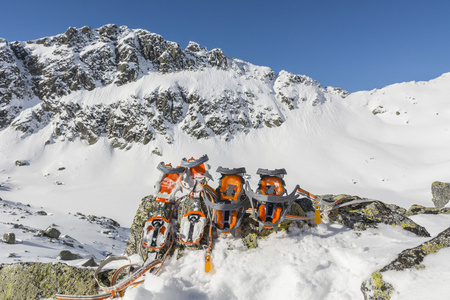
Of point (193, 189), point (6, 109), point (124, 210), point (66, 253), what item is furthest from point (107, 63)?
point (193, 189)

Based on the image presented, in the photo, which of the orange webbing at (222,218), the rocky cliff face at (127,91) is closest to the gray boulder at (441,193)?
the orange webbing at (222,218)

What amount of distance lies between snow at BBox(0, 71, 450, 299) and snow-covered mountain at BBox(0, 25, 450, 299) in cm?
36

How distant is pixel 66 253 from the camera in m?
11.2

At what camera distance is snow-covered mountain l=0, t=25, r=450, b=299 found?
145 ft

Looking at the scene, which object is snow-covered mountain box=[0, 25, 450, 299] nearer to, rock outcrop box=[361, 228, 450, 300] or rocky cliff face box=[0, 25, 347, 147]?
rocky cliff face box=[0, 25, 347, 147]

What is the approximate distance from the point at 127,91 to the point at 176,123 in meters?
16.2

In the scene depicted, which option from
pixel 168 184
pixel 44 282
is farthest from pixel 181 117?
pixel 44 282

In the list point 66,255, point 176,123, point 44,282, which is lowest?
point 66,255

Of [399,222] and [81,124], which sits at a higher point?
[81,124]

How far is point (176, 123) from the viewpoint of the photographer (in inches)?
2359

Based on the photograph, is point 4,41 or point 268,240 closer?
point 268,240

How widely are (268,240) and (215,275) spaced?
1116 millimetres

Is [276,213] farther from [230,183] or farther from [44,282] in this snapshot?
[44,282]

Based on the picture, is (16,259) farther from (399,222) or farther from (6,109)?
(6,109)
